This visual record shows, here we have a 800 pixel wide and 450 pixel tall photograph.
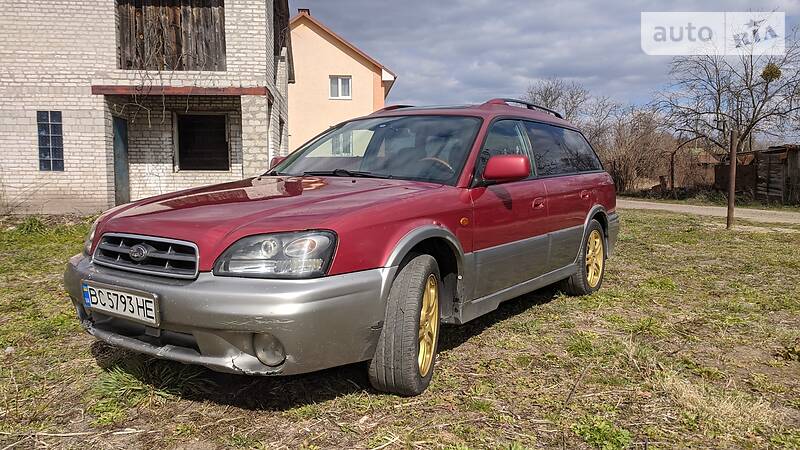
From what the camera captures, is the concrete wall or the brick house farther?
the concrete wall

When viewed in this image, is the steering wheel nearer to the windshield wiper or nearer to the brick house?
the windshield wiper

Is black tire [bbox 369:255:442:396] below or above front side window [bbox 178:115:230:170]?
below

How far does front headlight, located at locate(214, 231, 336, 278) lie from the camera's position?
93.5 inches

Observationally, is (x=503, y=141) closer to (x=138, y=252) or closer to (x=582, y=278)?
(x=582, y=278)

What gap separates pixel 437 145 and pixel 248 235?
1629 mm

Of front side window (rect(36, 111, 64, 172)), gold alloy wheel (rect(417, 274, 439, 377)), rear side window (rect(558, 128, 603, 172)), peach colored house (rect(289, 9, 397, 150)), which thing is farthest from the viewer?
peach colored house (rect(289, 9, 397, 150))

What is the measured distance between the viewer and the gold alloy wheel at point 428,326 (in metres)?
2.97

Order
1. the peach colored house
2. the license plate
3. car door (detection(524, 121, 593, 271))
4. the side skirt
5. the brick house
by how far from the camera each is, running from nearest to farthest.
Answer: the license plate, the side skirt, car door (detection(524, 121, 593, 271)), the brick house, the peach colored house

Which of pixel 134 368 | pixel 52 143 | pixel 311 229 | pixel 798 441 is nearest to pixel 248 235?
pixel 311 229

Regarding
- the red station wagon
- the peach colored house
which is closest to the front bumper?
the red station wagon

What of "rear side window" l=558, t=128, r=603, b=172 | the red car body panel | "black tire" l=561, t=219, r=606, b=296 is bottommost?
"black tire" l=561, t=219, r=606, b=296

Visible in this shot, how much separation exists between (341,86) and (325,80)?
90cm

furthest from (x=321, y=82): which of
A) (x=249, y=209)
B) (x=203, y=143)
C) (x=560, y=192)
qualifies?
(x=249, y=209)

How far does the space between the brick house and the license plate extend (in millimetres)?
9610
